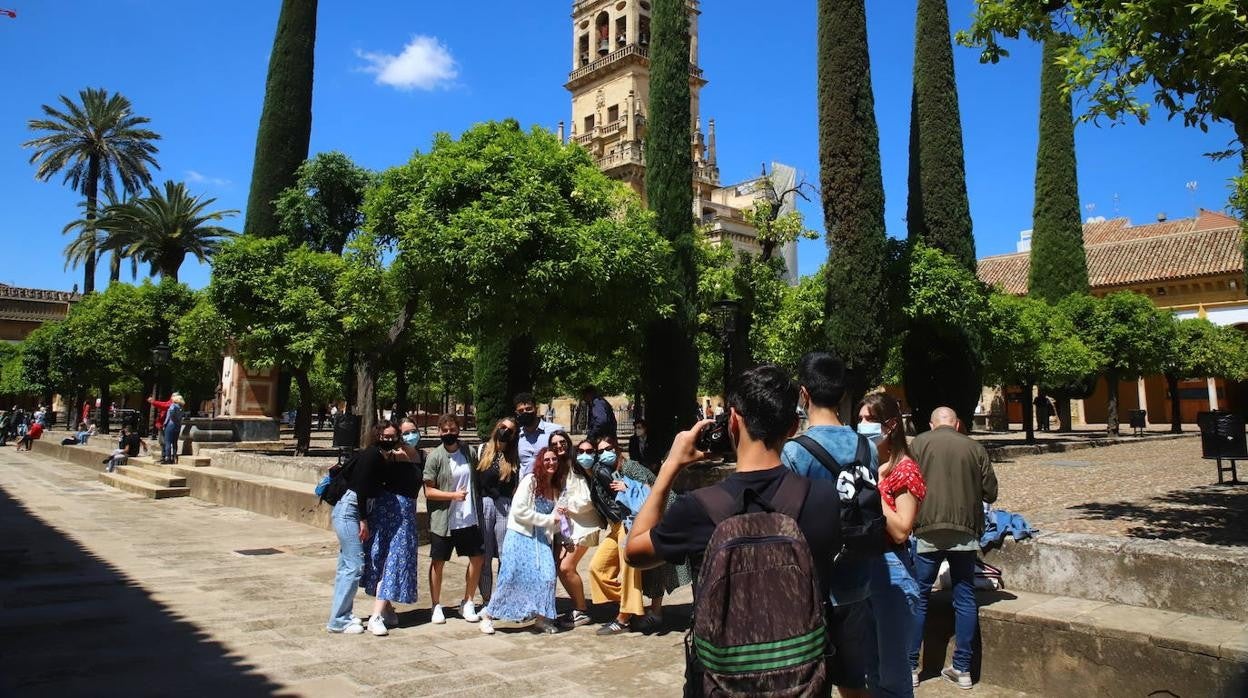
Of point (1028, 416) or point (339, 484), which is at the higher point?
point (1028, 416)

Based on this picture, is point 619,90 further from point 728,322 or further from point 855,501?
point 855,501

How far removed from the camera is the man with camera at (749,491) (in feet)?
7.61

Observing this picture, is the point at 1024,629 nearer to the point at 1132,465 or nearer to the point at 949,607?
the point at 949,607

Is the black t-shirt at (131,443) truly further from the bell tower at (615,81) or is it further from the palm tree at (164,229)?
the bell tower at (615,81)

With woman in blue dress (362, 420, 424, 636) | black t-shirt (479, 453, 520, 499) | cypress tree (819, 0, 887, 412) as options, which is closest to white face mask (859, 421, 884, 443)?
black t-shirt (479, 453, 520, 499)

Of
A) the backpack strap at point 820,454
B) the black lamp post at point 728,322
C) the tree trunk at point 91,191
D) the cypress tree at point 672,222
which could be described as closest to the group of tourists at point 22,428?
the tree trunk at point 91,191

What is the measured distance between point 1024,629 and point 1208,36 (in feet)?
15.1

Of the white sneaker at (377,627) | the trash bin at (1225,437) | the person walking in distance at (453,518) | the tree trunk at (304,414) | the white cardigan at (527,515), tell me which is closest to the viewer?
the white sneaker at (377,627)

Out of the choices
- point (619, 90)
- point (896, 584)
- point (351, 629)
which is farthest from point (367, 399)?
point (619, 90)

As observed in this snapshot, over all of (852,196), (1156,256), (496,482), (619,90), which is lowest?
(496,482)

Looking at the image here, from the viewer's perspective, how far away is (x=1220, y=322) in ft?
125

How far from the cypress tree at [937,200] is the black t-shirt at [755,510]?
64.1 ft

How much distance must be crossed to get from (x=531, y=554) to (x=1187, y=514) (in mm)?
6892

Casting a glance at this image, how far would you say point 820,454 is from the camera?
2801mm
